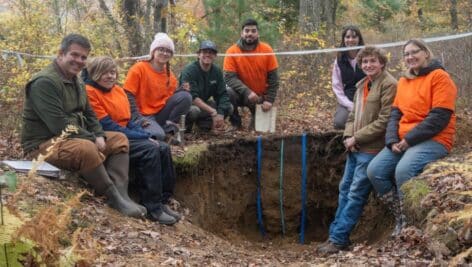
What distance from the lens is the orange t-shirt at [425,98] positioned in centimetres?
571

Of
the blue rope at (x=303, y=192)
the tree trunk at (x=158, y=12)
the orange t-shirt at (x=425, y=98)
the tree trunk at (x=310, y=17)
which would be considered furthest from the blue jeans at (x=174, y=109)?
the tree trunk at (x=310, y=17)

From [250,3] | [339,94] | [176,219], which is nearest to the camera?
[176,219]

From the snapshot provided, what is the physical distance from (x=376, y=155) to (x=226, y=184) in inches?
112

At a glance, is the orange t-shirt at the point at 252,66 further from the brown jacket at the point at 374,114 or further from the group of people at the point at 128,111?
the brown jacket at the point at 374,114

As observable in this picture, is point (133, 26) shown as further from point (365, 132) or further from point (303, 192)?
point (365, 132)

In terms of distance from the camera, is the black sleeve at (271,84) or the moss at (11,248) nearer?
the moss at (11,248)

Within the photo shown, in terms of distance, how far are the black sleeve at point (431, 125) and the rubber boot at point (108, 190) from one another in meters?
3.11

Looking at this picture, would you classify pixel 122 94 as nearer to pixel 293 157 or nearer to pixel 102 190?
pixel 102 190

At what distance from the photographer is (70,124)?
550cm

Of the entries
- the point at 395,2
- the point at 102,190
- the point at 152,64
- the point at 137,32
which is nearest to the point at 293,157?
the point at 152,64

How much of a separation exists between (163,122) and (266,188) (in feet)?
7.41

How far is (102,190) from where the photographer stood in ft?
19.1

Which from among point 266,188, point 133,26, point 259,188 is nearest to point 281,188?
point 266,188

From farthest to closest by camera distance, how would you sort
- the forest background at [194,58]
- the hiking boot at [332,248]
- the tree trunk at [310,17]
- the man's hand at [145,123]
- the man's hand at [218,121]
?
the tree trunk at [310,17]
the man's hand at [218,121]
the man's hand at [145,123]
the hiking boot at [332,248]
the forest background at [194,58]
